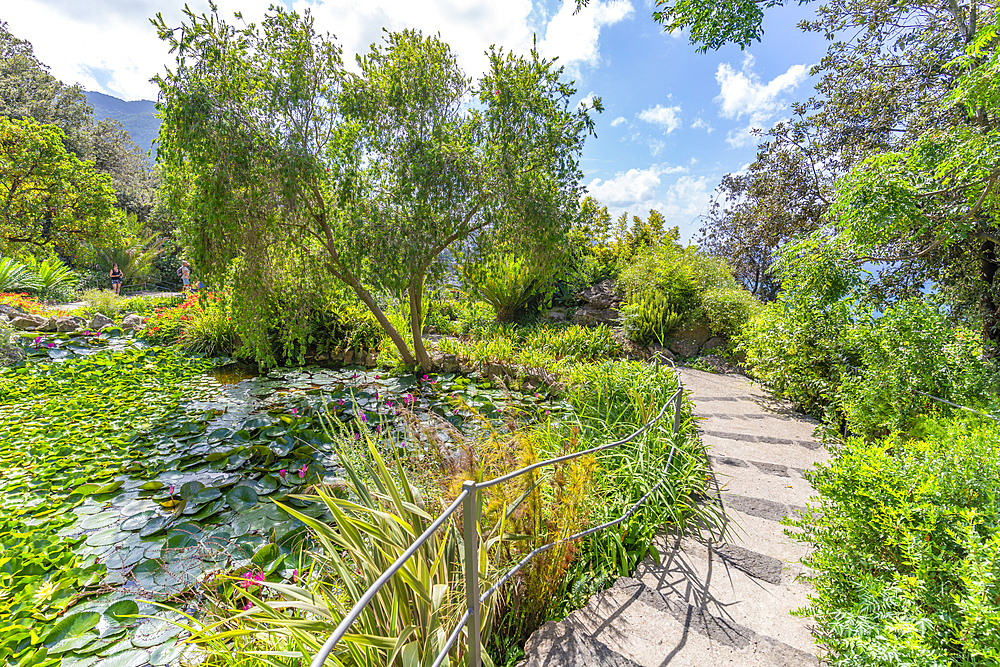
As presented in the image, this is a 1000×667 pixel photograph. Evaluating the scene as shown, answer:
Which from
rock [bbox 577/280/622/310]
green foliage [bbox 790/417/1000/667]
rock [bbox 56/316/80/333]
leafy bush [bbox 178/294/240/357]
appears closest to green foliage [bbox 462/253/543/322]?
rock [bbox 577/280/622/310]

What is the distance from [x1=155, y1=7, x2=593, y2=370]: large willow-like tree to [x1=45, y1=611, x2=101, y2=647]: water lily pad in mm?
3069

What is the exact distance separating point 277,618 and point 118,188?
77.4 ft

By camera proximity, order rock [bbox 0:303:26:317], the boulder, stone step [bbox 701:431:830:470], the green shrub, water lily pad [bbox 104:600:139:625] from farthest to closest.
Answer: the boulder → rock [bbox 0:303:26:317] → the green shrub → stone step [bbox 701:431:830:470] → water lily pad [bbox 104:600:139:625]

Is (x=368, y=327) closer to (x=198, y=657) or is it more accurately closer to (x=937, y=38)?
(x=198, y=657)

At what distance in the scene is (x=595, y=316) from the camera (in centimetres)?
730

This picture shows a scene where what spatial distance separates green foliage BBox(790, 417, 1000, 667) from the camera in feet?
3.33

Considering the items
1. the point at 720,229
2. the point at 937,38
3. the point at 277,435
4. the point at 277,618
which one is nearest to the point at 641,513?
the point at 277,618

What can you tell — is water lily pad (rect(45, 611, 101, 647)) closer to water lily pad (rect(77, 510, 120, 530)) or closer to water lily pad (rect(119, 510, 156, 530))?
water lily pad (rect(119, 510, 156, 530))

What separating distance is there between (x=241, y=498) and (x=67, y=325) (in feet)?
22.3

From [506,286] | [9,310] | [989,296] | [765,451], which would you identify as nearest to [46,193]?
[9,310]

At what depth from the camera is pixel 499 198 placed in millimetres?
4422

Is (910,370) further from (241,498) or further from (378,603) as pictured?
(241,498)

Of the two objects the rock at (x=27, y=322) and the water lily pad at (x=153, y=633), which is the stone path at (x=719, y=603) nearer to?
the water lily pad at (x=153, y=633)

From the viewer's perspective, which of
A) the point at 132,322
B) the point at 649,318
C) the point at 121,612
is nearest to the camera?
the point at 121,612
